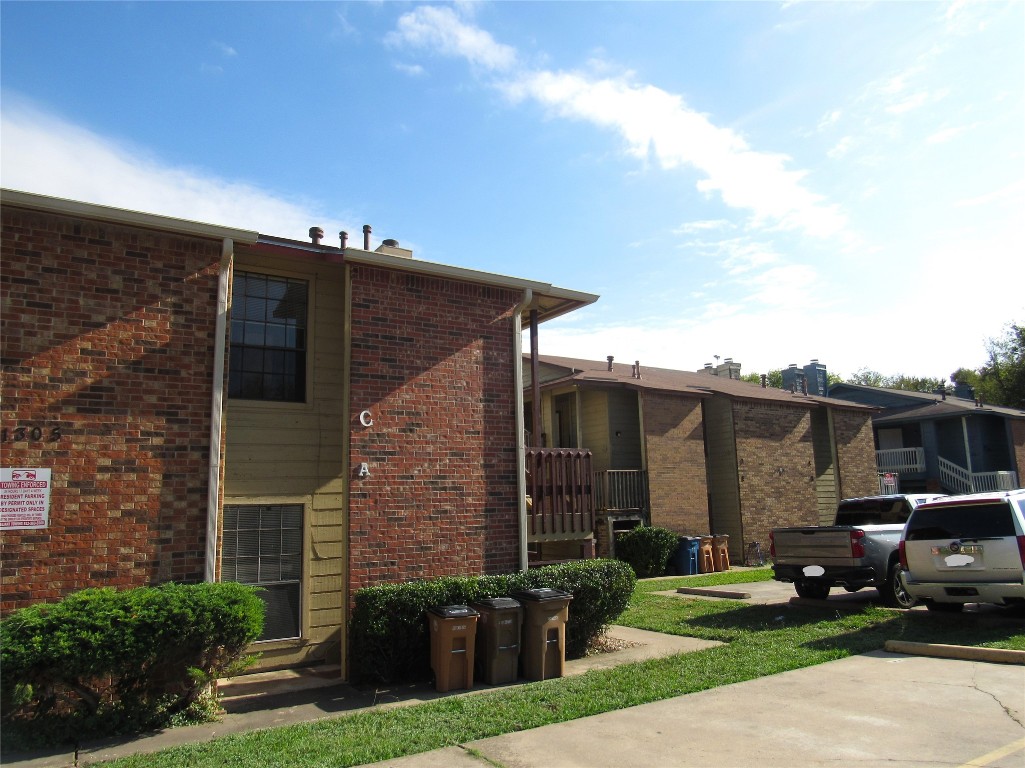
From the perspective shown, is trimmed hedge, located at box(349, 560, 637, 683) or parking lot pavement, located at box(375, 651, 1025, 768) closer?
parking lot pavement, located at box(375, 651, 1025, 768)

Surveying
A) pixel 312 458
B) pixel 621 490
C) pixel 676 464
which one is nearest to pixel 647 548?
pixel 621 490

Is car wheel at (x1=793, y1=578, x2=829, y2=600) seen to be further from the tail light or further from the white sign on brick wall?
the white sign on brick wall

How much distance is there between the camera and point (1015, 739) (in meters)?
5.06

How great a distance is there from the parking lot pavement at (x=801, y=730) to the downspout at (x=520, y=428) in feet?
10.7

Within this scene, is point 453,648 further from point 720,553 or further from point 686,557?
point 720,553

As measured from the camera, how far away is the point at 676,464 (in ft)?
70.6

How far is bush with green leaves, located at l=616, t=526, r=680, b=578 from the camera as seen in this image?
1902cm

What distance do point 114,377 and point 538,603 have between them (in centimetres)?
510

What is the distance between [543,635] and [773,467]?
17512mm

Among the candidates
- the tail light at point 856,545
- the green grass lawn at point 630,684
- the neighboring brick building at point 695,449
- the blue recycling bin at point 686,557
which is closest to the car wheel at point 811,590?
the green grass lawn at point 630,684

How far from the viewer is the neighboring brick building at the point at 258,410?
6.84 meters

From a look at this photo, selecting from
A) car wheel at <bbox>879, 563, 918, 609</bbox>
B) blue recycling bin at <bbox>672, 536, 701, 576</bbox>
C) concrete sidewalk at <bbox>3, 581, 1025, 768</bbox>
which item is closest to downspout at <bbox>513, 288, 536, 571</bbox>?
concrete sidewalk at <bbox>3, 581, 1025, 768</bbox>

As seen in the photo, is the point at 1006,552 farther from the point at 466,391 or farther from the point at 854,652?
the point at 466,391

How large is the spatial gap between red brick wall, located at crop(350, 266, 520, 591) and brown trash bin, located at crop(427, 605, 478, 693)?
1.06 metres
